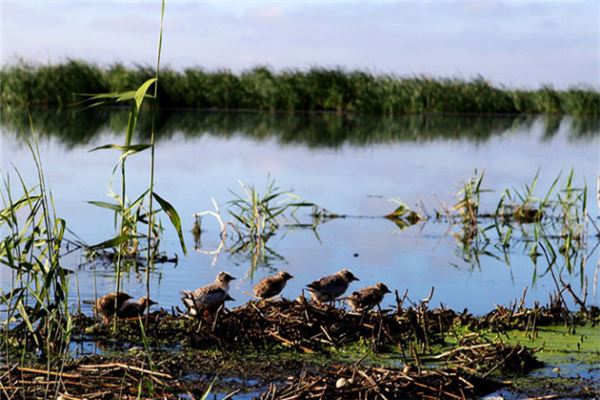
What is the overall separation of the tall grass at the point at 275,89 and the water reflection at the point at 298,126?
566 millimetres

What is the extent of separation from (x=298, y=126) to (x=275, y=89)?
5.61 m

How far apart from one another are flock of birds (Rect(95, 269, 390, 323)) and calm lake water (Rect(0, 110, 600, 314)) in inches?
7.2

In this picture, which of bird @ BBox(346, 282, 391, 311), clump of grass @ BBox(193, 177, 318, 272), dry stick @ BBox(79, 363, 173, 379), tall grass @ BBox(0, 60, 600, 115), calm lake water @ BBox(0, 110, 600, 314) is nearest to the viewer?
dry stick @ BBox(79, 363, 173, 379)

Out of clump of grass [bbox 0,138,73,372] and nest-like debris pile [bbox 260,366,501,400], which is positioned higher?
clump of grass [bbox 0,138,73,372]

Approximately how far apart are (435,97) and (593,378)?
3062 cm

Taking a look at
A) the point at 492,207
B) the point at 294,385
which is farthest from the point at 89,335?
the point at 492,207

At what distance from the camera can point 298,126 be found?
29188 millimetres

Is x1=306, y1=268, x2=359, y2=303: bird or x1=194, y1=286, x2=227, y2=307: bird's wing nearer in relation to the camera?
x1=194, y1=286, x2=227, y2=307: bird's wing

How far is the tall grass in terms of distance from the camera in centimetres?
3206

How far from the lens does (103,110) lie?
34656mm

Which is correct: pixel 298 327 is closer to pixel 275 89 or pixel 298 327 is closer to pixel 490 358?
pixel 490 358

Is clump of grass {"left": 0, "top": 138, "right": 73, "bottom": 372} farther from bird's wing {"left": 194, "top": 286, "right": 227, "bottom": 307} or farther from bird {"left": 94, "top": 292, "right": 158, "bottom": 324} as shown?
bird's wing {"left": 194, "top": 286, "right": 227, "bottom": 307}

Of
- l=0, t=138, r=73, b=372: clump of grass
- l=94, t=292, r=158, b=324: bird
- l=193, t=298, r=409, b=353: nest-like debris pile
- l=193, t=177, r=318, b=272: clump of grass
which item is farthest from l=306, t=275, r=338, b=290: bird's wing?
l=193, t=177, r=318, b=272: clump of grass

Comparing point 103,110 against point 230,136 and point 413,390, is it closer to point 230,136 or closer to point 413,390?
point 230,136
